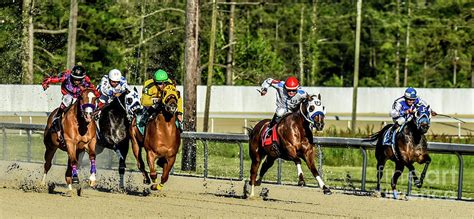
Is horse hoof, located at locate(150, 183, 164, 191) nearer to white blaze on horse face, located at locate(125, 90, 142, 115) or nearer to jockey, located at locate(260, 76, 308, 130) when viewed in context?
white blaze on horse face, located at locate(125, 90, 142, 115)

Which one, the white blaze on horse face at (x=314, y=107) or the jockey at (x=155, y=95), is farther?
the jockey at (x=155, y=95)

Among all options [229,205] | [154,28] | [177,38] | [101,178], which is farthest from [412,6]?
[229,205]

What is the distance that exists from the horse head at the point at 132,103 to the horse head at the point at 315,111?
290cm

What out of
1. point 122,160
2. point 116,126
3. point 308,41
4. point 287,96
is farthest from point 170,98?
point 308,41

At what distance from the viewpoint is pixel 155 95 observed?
16.8m

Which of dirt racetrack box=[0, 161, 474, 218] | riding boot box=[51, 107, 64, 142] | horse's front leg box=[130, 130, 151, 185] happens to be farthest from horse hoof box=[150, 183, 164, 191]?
riding boot box=[51, 107, 64, 142]

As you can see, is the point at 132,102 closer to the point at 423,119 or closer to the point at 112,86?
the point at 112,86

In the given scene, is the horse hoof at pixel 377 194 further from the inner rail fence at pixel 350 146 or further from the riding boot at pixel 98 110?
the riding boot at pixel 98 110

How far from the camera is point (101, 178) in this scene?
20.9m

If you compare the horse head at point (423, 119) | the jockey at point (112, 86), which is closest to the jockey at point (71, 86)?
the jockey at point (112, 86)

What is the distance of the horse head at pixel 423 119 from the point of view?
1667 cm

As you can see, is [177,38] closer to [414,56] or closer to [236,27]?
[236,27]

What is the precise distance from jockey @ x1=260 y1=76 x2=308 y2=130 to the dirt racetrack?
1.31m

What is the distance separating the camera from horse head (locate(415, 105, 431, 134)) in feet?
54.7
